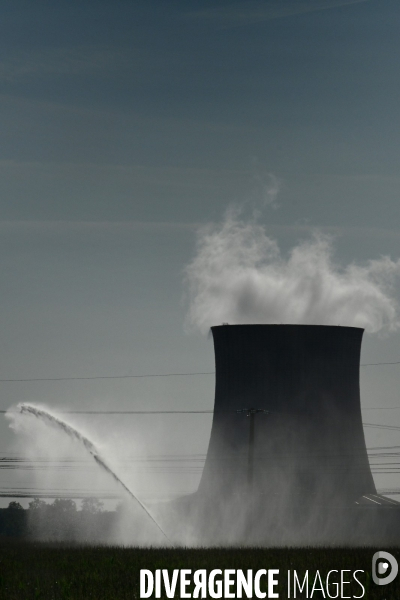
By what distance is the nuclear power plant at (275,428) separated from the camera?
52125 mm

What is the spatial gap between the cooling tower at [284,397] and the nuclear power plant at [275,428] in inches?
2.0

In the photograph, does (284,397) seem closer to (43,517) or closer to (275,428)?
(275,428)

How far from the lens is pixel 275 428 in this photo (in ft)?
176

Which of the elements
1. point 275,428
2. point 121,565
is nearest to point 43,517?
point 275,428

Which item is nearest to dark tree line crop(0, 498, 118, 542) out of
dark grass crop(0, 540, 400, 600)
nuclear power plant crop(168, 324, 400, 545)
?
nuclear power plant crop(168, 324, 400, 545)

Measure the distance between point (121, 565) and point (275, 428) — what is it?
24517mm

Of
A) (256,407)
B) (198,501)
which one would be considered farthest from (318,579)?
A: (198,501)

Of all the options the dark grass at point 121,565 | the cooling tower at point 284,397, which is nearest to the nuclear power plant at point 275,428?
the cooling tower at point 284,397

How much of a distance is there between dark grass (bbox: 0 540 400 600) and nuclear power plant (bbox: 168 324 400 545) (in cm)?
1586

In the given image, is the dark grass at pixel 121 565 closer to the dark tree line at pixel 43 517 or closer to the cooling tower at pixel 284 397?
the cooling tower at pixel 284 397

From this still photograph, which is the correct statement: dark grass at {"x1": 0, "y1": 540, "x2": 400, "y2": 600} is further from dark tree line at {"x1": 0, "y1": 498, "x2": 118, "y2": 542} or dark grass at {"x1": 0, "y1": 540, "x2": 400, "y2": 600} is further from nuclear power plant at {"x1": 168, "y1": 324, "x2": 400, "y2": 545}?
dark tree line at {"x1": 0, "y1": 498, "x2": 118, "y2": 542}

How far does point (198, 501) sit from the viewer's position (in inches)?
2265

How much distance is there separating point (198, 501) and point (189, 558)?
26.4 m

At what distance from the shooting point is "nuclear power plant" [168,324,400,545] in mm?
52125
